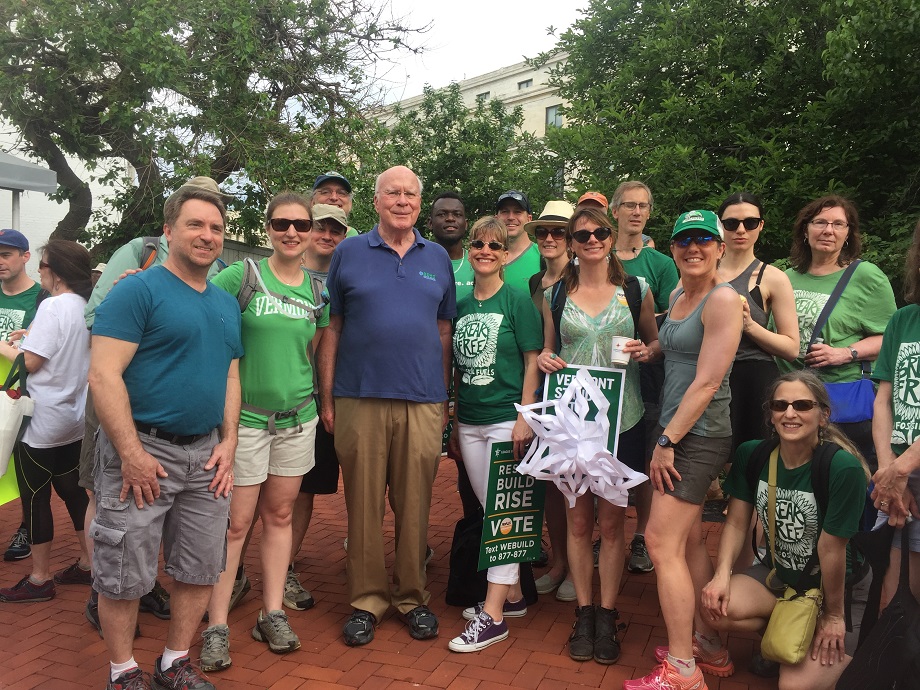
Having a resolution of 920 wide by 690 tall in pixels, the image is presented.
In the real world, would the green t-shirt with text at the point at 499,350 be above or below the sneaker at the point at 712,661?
above

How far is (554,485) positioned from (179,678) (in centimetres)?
218

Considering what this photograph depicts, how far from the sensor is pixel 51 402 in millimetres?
4254

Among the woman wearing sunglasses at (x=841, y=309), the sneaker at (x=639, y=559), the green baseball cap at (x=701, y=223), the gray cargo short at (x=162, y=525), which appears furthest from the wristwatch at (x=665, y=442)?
the gray cargo short at (x=162, y=525)

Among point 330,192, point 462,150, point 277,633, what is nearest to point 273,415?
point 277,633

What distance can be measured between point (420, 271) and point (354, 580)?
1699 mm

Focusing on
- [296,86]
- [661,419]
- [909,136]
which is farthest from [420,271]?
[296,86]

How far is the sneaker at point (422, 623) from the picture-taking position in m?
3.80

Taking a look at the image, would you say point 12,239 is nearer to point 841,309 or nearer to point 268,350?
point 268,350

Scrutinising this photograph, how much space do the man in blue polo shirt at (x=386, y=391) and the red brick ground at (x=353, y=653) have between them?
0.68 ft

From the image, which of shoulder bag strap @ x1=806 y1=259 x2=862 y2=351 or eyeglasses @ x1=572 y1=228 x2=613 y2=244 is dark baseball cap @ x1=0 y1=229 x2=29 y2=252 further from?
shoulder bag strap @ x1=806 y1=259 x2=862 y2=351

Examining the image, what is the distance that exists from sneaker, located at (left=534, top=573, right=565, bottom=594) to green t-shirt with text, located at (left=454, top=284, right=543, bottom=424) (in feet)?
3.96

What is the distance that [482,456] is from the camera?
157 inches

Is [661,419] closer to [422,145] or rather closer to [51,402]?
[51,402]

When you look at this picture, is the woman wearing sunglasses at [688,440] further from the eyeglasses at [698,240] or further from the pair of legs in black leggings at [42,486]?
the pair of legs in black leggings at [42,486]
